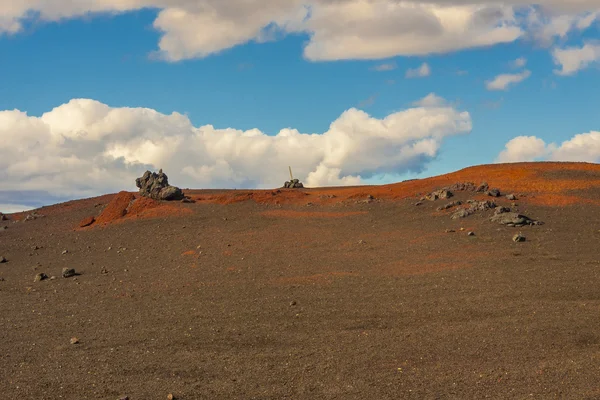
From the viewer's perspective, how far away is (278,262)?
24.7 meters

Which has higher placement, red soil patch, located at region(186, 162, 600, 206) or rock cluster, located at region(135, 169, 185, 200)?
rock cluster, located at region(135, 169, 185, 200)

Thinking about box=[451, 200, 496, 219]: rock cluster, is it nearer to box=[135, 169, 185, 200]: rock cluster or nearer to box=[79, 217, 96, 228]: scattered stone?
box=[135, 169, 185, 200]: rock cluster

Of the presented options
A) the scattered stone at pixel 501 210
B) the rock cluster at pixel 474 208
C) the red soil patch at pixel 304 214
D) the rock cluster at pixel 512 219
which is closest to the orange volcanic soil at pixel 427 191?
the red soil patch at pixel 304 214

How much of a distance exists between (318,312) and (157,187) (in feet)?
76.2

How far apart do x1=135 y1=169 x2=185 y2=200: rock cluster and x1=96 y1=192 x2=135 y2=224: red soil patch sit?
899mm

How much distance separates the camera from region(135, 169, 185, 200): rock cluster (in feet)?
125

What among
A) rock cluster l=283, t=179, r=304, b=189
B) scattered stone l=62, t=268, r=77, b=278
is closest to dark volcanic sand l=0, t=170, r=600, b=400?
scattered stone l=62, t=268, r=77, b=278

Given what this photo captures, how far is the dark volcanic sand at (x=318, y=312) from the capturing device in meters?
12.4

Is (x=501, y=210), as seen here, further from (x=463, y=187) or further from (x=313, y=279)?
(x=313, y=279)

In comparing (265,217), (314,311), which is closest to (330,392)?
(314,311)

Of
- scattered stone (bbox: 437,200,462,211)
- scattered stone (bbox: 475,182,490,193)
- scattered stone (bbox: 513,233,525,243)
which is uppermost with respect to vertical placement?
scattered stone (bbox: 475,182,490,193)

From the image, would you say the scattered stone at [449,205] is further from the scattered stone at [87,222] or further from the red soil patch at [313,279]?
the scattered stone at [87,222]

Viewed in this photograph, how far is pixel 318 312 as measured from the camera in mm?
17438

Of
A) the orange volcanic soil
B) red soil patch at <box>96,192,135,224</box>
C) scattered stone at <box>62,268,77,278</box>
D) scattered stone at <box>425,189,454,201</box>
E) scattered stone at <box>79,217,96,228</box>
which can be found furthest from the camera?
red soil patch at <box>96,192,135,224</box>
